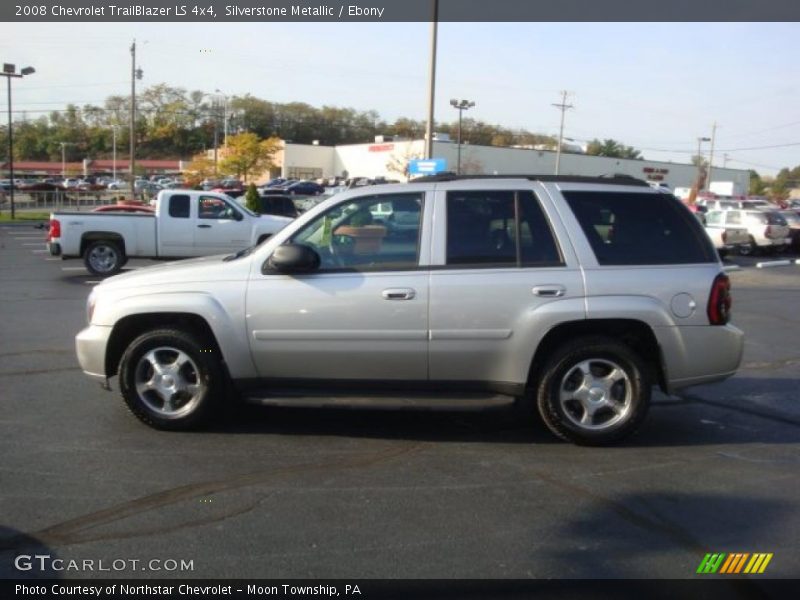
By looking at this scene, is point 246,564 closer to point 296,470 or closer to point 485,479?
point 296,470

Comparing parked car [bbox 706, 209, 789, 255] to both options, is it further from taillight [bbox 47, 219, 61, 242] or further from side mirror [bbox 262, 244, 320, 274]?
side mirror [bbox 262, 244, 320, 274]

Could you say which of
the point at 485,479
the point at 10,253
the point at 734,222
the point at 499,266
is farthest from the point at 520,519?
the point at 734,222

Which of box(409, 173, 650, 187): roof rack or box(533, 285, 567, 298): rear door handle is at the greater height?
box(409, 173, 650, 187): roof rack

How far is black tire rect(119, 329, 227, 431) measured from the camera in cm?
559

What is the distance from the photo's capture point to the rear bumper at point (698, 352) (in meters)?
5.45

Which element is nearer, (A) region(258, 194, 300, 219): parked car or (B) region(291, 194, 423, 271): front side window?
(B) region(291, 194, 423, 271): front side window

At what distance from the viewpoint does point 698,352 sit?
5.48 metres

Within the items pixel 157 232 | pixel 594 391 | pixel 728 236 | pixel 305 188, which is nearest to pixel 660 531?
pixel 594 391

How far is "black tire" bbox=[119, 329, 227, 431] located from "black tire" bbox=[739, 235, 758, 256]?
81.3 feet

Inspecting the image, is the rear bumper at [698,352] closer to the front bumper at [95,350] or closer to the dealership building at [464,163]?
the front bumper at [95,350]

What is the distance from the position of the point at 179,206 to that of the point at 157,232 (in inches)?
29.4

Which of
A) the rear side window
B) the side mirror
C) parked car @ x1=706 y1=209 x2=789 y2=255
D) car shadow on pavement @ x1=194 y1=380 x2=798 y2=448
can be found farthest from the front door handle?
parked car @ x1=706 y1=209 x2=789 y2=255

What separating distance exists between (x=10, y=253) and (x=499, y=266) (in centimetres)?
2010

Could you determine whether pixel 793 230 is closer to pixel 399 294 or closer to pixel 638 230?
pixel 638 230
